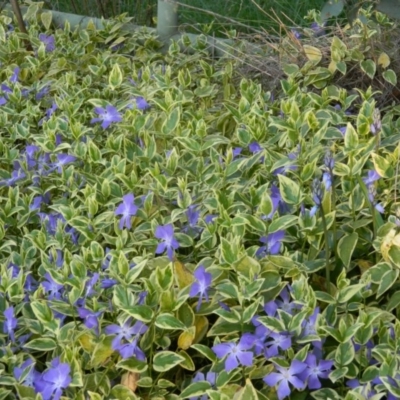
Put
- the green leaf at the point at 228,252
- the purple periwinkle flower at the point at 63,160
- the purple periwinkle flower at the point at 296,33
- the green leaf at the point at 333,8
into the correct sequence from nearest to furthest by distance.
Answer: the green leaf at the point at 228,252 → the purple periwinkle flower at the point at 63,160 → the green leaf at the point at 333,8 → the purple periwinkle flower at the point at 296,33

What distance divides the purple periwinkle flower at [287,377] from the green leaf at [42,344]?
43cm

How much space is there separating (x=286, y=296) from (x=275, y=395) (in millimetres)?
202

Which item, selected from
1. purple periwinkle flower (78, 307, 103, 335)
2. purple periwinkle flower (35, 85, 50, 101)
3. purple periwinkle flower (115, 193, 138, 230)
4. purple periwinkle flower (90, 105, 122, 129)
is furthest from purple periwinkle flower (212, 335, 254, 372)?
purple periwinkle flower (35, 85, 50, 101)

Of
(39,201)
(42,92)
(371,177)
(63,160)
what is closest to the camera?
(371,177)

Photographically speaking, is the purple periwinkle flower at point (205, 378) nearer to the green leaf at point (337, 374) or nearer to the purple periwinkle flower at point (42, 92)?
the green leaf at point (337, 374)

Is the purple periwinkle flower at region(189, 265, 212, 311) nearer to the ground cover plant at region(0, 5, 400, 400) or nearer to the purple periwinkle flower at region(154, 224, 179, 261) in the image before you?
the ground cover plant at region(0, 5, 400, 400)

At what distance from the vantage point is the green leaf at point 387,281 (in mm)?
1489

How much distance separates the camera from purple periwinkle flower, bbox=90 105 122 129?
2.30m

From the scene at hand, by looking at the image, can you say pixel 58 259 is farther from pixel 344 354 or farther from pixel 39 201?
pixel 344 354

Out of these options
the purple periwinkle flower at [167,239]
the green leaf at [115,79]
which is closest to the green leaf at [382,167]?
the purple periwinkle flower at [167,239]

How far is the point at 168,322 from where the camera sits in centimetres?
141

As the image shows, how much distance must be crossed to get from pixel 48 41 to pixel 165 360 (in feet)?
7.01

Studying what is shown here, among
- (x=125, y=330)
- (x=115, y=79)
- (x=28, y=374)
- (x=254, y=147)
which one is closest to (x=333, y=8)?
(x=254, y=147)

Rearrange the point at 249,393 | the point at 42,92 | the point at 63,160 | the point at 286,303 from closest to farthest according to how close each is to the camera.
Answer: the point at 249,393 → the point at 286,303 → the point at 63,160 → the point at 42,92
